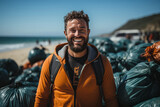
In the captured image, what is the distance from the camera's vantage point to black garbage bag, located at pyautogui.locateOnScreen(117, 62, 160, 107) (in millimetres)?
1215

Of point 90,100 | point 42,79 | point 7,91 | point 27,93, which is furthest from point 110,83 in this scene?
point 7,91

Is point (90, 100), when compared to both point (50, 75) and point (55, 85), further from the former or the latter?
point (50, 75)

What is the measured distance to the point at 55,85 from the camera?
1.30m

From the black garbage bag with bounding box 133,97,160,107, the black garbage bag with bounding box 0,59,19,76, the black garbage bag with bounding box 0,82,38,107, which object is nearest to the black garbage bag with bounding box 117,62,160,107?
the black garbage bag with bounding box 133,97,160,107

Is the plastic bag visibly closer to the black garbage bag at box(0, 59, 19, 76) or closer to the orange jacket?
the orange jacket

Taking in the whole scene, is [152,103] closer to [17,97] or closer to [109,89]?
[109,89]

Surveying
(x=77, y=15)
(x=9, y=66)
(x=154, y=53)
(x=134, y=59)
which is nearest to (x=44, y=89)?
(x=77, y=15)

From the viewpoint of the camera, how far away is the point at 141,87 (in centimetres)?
124

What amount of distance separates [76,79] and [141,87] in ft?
2.93

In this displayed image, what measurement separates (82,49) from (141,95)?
3.34 feet

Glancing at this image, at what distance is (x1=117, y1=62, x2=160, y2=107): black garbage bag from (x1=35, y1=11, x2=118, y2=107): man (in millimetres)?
162

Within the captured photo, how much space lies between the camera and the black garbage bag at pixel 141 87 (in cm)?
121

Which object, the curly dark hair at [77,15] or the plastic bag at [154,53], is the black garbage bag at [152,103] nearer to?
the plastic bag at [154,53]

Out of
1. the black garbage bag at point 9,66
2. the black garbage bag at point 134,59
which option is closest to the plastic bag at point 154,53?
the black garbage bag at point 134,59
